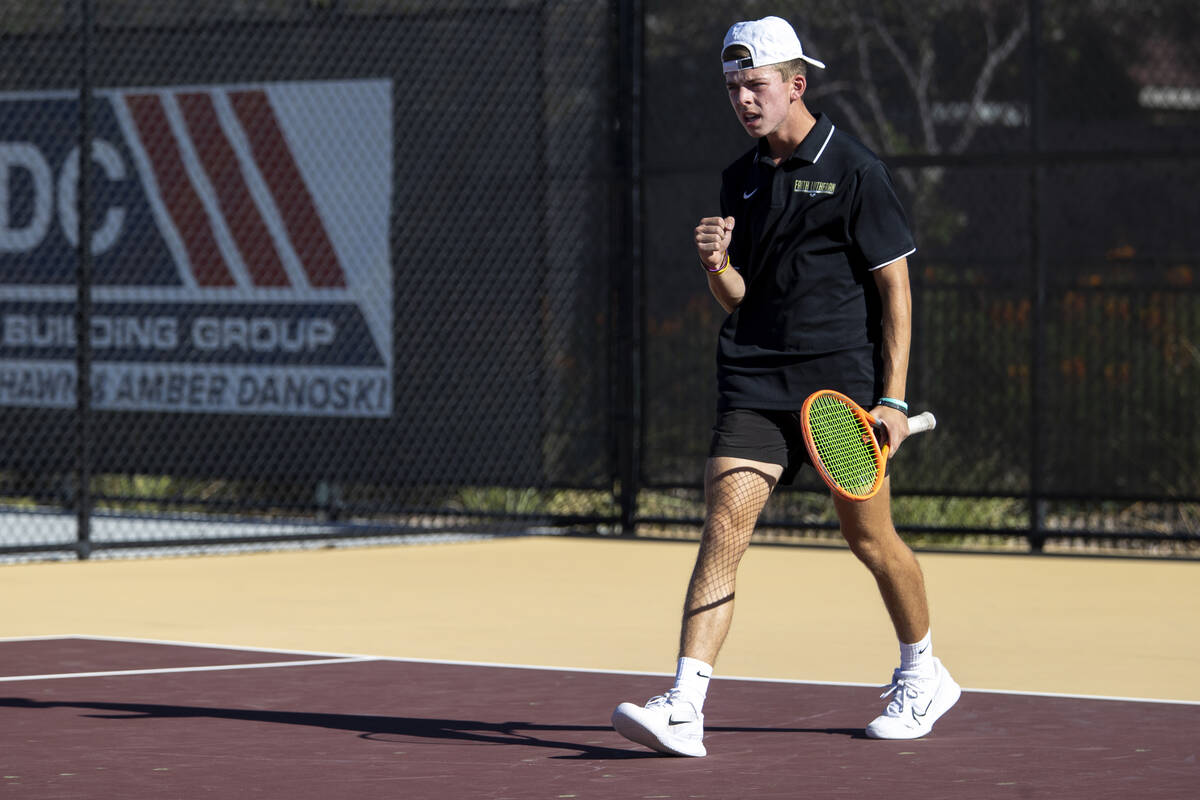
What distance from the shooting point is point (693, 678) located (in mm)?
5930

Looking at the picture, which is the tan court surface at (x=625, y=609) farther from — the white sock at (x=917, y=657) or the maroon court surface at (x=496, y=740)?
the white sock at (x=917, y=657)

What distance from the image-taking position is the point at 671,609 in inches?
390

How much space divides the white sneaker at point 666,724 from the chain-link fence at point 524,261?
256 inches

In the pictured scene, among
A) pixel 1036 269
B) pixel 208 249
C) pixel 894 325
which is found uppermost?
pixel 208 249

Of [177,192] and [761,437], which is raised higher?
[177,192]

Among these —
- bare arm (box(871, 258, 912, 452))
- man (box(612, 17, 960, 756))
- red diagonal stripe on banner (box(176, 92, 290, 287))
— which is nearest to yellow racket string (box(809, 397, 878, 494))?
man (box(612, 17, 960, 756))

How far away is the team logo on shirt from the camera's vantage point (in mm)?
6242

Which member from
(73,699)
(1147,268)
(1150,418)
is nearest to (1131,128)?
(1147,268)

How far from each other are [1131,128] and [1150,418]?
1728mm

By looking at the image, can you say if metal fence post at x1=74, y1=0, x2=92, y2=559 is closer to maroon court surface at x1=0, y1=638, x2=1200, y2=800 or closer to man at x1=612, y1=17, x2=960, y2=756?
maroon court surface at x1=0, y1=638, x2=1200, y2=800

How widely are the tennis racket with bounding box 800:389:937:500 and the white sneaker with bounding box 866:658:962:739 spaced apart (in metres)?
0.75

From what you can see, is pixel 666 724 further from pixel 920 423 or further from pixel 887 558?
pixel 920 423

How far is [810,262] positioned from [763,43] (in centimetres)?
65

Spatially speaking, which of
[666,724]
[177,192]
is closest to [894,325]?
[666,724]
